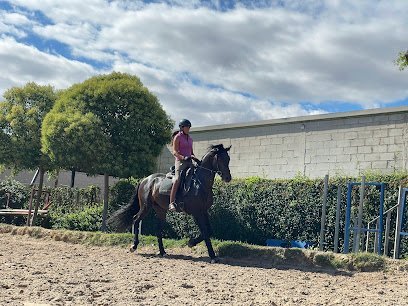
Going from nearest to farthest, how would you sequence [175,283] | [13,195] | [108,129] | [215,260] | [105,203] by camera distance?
1. [175,283]
2. [215,260]
3. [108,129]
4. [105,203]
5. [13,195]

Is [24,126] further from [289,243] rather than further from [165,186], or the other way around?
[289,243]

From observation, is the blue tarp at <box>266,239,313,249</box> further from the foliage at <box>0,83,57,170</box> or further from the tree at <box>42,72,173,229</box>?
the foliage at <box>0,83,57,170</box>

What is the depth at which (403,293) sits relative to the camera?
255 inches

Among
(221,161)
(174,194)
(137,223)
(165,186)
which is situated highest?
(221,161)

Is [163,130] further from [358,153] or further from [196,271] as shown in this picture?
[196,271]

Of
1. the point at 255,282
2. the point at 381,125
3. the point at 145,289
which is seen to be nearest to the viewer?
the point at 145,289

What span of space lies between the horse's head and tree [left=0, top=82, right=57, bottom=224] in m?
8.23

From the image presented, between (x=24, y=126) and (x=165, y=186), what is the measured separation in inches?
296

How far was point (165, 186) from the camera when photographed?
10.8 m

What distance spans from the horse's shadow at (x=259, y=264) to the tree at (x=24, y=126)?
7.42 m

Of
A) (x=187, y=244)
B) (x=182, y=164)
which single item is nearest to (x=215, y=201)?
(x=187, y=244)

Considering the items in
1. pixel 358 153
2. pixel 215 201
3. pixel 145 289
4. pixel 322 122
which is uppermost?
pixel 322 122

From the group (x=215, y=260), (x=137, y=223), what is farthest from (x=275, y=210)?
(x=137, y=223)

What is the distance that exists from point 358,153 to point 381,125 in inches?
38.5
